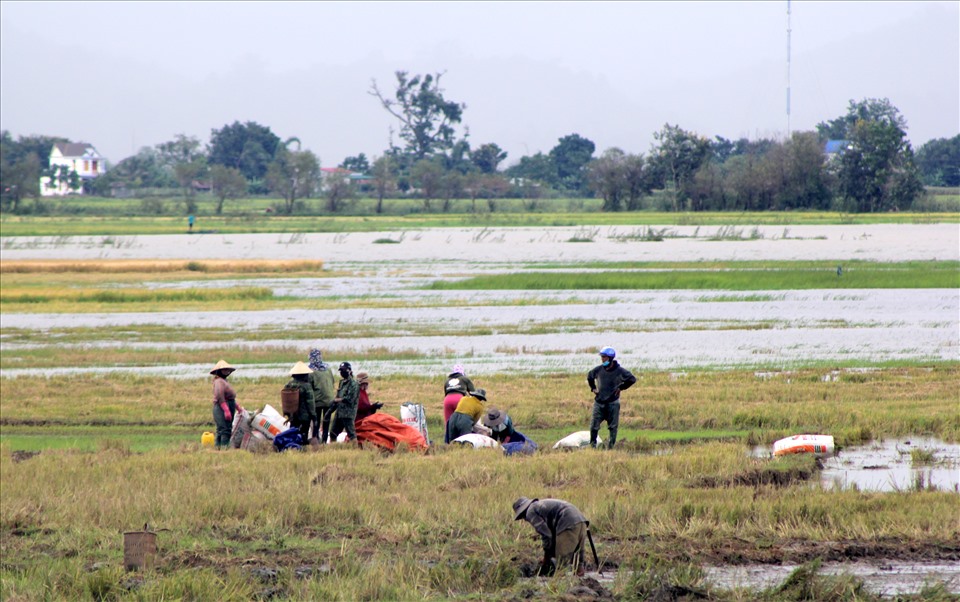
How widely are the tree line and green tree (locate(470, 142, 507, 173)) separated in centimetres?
14

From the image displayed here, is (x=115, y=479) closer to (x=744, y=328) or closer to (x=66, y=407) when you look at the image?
(x=66, y=407)

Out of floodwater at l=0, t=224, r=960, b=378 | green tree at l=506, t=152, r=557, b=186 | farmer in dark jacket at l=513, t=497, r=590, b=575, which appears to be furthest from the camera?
green tree at l=506, t=152, r=557, b=186

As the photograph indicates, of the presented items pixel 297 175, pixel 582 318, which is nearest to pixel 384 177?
pixel 297 175

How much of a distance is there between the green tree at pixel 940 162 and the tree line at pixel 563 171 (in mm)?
156

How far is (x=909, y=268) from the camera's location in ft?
153

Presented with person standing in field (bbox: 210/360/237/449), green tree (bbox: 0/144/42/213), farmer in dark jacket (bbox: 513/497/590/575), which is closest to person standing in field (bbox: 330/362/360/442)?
person standing in field (bbox: 210/360/237/449)

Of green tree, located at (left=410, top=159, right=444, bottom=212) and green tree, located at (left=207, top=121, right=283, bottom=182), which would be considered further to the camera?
green tree, located at (left=207, top=121, right=283, bottom=182)

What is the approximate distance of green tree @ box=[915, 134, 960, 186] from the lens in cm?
6088

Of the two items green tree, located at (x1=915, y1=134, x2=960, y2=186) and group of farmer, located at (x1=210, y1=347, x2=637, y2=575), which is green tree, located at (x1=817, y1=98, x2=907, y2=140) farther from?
group of farmer, located at (x1=210, y1=347, x2=637, y2=575)

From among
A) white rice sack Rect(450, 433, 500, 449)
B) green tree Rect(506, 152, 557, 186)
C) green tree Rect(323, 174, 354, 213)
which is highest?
green tree Rect(506, 152, 557, 186)

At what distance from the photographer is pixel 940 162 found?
70.3 meters

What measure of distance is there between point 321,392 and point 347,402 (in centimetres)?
63

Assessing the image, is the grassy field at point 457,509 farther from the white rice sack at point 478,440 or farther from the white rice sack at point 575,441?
the white rice sack at point 478,440

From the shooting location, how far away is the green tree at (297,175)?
392 ft
